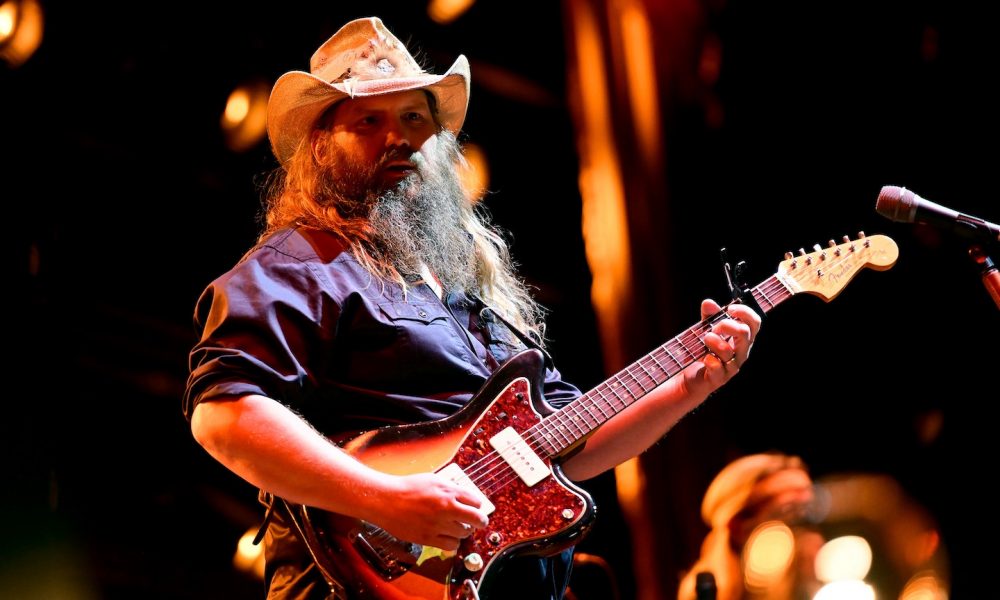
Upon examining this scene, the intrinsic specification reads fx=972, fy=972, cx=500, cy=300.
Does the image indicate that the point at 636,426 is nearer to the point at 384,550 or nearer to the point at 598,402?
the point at 598,402

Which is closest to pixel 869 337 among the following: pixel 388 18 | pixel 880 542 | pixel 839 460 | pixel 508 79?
pixel 839 460

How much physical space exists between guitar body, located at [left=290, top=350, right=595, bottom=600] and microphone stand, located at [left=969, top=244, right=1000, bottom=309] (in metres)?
0.94

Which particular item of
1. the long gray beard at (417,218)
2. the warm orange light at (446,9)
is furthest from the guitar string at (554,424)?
the warm orange light at (446,9)

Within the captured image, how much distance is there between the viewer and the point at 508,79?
4184 millimetres

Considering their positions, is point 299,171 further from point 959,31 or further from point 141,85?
point 959,31

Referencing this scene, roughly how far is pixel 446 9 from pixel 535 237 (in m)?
1.02

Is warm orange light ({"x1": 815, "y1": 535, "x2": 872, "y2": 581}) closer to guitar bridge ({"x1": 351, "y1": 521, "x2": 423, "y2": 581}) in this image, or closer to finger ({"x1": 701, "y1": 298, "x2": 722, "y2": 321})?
finger ({"x1": 701, "y1": 298, "x2": 722, "y2": 321})

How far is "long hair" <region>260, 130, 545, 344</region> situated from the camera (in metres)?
2.30

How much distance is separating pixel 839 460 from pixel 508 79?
6.94ft

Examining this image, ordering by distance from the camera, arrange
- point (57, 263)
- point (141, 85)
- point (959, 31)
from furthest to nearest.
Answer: point (959, 31)
point (141, 85)
point (57, 263)

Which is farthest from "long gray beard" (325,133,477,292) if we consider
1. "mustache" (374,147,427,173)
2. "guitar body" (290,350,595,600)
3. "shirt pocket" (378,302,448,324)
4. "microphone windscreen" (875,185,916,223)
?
"microphone windscreen" (875,185,916,223)

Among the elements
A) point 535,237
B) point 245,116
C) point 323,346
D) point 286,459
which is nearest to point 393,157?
point 323,346

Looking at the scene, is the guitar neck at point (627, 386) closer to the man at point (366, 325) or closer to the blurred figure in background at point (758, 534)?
the man at point (366, 325)

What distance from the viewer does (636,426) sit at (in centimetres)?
234
